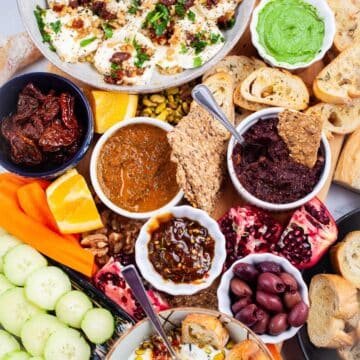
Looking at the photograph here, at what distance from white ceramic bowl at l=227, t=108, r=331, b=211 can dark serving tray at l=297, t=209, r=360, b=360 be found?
26 cm

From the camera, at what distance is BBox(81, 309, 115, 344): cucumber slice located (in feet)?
10.0

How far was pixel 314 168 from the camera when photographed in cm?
311

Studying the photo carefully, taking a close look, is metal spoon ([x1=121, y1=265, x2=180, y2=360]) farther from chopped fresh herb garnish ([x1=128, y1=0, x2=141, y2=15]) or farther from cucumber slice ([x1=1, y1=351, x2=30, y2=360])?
chopped fresh herb garnish ([x1=128, y1=0, x2=141, y2=15])

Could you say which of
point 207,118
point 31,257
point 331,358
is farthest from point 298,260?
point 31,257

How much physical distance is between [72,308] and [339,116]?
1.45 m

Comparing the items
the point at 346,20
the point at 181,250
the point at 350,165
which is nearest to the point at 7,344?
the point at 181,250

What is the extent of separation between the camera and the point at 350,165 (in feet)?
10.7

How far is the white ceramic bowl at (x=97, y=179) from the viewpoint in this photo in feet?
10.2

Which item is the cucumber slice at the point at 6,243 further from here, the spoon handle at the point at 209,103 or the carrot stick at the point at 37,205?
the spoon handle at the point at 209,103

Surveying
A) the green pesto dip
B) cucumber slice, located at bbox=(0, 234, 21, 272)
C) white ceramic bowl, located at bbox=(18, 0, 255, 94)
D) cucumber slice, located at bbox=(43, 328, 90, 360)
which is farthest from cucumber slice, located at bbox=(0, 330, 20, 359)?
the green pesto dip

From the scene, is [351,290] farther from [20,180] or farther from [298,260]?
[20,180]

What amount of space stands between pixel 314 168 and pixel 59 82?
3.82 feet

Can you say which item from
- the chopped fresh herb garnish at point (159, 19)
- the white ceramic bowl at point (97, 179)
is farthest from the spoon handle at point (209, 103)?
the chopped fresh herb garnish at point (159, 19)

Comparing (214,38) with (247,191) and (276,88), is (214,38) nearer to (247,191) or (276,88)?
(276,88)
